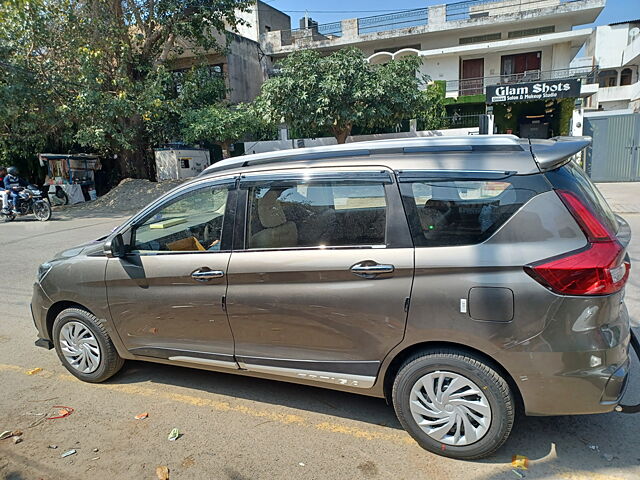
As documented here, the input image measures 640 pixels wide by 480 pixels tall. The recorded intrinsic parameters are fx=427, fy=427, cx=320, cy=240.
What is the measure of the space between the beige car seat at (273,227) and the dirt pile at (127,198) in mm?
14728

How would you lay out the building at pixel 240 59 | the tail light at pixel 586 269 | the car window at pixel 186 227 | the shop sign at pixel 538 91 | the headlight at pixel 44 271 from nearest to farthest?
1. the tail light at pixel 586 269
2. the car window at pixel 186 227
3. the headlight at pixel 44 271
4. the shop sign at pixel 538 91
5. the building at pixel 240 59

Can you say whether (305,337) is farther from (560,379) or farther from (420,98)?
(420,98)

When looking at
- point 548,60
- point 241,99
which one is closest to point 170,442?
point 241,99

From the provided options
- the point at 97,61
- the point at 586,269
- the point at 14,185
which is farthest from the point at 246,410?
the point at 97,61

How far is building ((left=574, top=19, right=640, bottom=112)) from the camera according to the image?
32562mm

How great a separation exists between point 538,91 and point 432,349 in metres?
18.7

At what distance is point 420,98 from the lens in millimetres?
16578

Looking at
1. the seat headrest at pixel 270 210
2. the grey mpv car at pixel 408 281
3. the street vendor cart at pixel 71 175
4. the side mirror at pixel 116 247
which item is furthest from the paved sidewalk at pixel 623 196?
the street vendor cart at pixel 71 175

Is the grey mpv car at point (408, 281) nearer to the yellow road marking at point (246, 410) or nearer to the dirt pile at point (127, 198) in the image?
the yellow road marking at point (246, 410)

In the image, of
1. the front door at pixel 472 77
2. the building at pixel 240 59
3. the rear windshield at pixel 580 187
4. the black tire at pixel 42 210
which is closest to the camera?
the rear windshield at pixel 580 187

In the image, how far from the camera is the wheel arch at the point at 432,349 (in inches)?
92.9

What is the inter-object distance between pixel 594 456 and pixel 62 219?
609 inches

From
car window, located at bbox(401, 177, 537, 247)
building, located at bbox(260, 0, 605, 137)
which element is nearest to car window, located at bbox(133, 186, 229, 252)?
car window, located at bbox(401, 177, 537, 247)

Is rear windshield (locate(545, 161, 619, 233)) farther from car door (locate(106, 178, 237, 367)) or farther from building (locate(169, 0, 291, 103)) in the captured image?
building (locate(169, 0, 291, 103))
